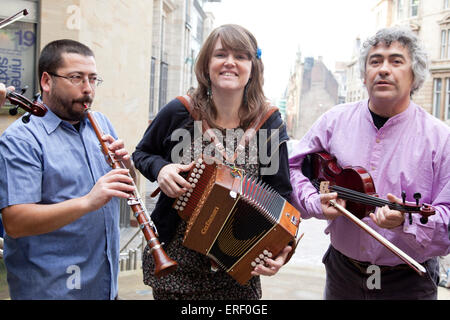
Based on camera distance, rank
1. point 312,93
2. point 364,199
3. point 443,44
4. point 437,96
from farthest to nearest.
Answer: point 312,93
point 437,96
point 443,44
point 364,199

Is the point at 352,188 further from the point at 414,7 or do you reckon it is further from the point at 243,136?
the point at 414,7

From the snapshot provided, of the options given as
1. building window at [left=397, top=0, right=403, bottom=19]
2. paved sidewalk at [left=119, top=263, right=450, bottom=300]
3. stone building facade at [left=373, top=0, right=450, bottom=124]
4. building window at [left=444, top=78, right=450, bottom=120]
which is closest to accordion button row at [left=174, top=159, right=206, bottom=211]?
paved sidewalk at [left=119, top=263, right=450, bottom=300]

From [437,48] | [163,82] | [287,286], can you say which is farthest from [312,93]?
[287,286]

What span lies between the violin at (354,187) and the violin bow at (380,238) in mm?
85

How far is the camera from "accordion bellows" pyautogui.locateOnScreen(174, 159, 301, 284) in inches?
83.2

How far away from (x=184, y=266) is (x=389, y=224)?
1072 mm

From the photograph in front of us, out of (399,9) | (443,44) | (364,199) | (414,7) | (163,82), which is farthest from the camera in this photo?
(399,9)

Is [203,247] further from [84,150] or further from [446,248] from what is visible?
[446,248]

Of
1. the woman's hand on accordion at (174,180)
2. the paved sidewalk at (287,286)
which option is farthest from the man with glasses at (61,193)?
the paved sidewalk at (287,286)

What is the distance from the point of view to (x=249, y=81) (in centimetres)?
251

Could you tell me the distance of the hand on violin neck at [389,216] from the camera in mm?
2084

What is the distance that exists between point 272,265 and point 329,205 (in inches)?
19.2

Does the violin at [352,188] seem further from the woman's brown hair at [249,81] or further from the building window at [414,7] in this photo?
the building window at [414,7]
